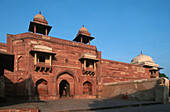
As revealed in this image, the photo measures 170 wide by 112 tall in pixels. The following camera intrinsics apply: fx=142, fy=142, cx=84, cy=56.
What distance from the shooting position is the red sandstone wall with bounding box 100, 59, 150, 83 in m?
20.4

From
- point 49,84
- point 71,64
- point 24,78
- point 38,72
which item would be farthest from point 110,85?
point 24,78

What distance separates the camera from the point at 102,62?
798 inches

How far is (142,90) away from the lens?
41.5 ft

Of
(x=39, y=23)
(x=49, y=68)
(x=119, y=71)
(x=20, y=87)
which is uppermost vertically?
(x=39, y=23)

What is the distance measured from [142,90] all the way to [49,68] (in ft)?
30.0

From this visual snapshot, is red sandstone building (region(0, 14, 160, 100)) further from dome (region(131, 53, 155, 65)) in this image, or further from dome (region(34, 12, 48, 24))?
dome (region(131, 53, 155, 65))

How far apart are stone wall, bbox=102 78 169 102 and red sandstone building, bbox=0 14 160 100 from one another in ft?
10.6

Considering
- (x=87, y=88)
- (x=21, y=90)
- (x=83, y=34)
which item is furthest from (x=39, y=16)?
(x=87, y=88)

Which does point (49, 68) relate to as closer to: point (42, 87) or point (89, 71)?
point (42, 87)

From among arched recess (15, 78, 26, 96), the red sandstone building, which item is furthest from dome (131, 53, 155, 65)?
arched recess (15, 78, 26, 96)

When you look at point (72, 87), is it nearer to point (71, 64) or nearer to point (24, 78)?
point (71, 64)

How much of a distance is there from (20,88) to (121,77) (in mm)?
14721

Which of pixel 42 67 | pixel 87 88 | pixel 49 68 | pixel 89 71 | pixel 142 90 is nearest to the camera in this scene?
pixel 142 90

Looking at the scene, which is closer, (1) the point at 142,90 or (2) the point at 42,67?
(1) the point at 142,90
